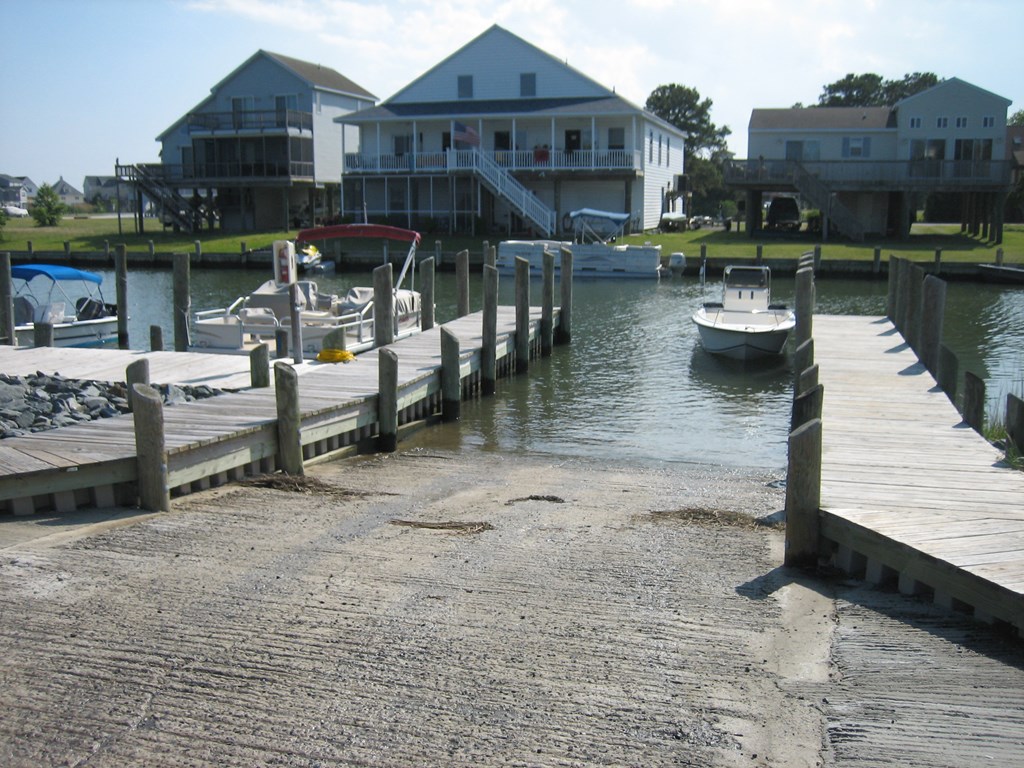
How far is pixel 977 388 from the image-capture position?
38.3ft

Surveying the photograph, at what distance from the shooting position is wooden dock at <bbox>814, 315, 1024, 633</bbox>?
673cm

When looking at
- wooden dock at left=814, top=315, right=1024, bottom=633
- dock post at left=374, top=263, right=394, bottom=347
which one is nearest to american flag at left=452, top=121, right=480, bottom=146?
dock post at left=374, top=263, right=394, bottom=347

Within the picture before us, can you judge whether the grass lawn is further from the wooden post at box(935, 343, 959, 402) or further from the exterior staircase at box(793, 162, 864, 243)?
the wooden post at box(935, 343, 959, 402)

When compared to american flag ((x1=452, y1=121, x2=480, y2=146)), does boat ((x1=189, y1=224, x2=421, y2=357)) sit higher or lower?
lower

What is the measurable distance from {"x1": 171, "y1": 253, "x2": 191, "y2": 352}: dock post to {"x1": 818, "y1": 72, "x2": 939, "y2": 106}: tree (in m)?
92.9

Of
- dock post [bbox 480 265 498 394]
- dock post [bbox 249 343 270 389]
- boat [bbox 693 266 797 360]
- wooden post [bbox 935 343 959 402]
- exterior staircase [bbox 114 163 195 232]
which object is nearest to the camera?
dock post [bbox 249 343 270 389]

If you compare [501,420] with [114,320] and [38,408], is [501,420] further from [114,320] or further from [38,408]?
[114,320]

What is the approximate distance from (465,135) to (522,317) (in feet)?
100

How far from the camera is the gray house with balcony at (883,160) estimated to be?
46.7m

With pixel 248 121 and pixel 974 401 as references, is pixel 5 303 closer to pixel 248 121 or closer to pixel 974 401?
pixel 974 401

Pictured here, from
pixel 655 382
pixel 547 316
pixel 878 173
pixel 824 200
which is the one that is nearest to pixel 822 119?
pixel 878 173

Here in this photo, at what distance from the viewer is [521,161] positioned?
50188mm

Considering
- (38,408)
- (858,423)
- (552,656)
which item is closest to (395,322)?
(38,408)

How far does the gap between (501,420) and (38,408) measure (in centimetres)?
721
